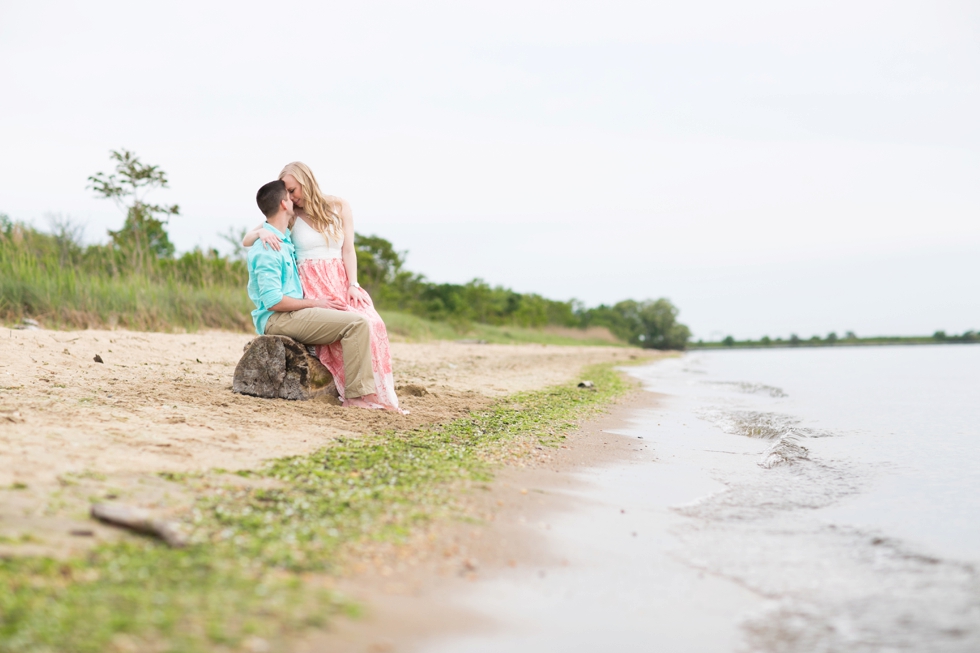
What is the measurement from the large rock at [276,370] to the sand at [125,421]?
208mm

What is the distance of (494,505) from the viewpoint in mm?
3371

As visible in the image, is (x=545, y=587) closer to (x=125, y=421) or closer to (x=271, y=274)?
(x=125, y=421)

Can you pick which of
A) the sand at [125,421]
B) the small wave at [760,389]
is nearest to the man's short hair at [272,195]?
the sand at [125,421]

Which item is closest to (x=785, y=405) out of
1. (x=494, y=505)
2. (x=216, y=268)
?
(x=494, y=505)

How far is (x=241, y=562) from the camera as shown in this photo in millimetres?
2377

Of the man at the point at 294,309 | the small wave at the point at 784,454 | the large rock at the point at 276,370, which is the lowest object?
the small wave at the point at 784,454

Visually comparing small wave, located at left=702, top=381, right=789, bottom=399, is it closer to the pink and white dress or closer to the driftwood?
the pink and white dress

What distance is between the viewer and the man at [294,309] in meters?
5.75

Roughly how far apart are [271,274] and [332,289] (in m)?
0.54

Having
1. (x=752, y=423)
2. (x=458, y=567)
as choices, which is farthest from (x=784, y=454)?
(x=458, y=567)

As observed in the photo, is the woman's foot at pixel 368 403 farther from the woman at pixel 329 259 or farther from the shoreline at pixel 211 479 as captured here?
the shoreline at pixel 211 479

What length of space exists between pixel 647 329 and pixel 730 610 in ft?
237

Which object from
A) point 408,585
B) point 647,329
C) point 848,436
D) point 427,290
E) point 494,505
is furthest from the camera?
point 647,329

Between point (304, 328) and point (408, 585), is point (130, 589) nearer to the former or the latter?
point (408, 585)
